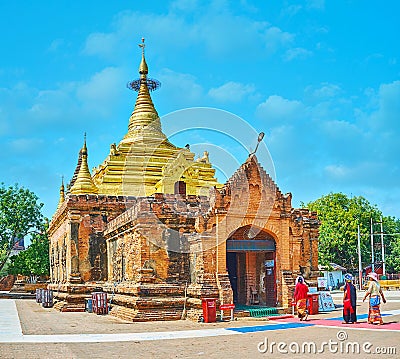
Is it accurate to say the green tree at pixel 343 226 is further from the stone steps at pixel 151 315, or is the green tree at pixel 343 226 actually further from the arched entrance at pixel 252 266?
the stone steps at pixel 151 315

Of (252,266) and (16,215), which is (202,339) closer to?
(252,266)

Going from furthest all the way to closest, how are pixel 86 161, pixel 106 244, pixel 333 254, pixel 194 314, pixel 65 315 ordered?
pixel 333 254 → pixel 86 161 → pixel 106 244 → pixel 65 315 → pixel 194 314

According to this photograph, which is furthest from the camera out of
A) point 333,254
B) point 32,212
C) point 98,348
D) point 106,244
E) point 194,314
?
point 333,254

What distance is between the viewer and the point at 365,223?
61406 millimetres

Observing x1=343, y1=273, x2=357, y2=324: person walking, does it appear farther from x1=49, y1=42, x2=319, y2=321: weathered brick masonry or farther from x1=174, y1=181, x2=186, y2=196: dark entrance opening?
x1=174, y1=181, x2=186, y2=196: dark entrance opening

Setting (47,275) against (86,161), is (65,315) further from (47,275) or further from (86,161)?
(47,275)

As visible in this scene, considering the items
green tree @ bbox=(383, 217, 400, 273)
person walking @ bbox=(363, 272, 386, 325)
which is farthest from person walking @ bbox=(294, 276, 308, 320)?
Result: green tree @ bbox=(383, 217, 400, 273)

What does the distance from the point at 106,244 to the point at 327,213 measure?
35.9 metres

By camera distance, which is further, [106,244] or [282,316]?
[106,244]

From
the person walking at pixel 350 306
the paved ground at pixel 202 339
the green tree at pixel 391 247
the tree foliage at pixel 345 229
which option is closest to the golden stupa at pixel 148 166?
the paved ground at pixel 202 339

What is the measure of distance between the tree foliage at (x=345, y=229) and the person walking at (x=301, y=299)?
36000 mm

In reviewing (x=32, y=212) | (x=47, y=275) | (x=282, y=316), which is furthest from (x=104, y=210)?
(x=47, y=275)

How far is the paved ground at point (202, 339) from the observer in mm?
13797

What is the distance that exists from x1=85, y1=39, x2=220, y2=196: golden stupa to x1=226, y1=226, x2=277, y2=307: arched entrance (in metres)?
6.59
